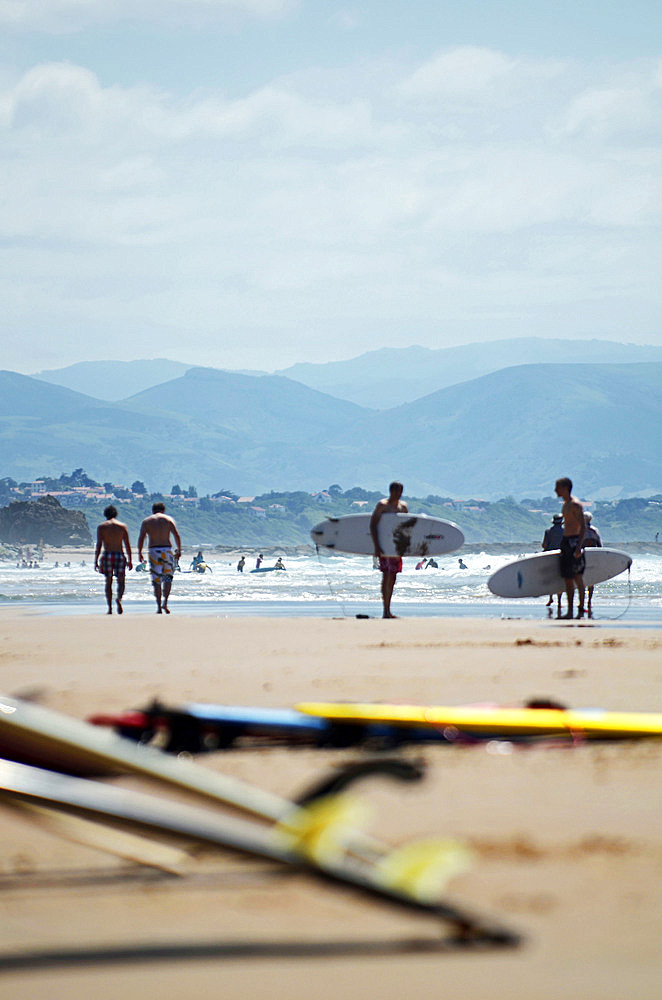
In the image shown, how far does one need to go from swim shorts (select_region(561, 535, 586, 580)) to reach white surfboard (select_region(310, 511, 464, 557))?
2.34 m

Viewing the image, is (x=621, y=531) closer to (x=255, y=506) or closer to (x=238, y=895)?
(x=255, y=506)

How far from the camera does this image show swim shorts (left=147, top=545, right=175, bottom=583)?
13742mm

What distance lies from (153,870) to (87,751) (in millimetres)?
354

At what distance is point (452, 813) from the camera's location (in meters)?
2.94

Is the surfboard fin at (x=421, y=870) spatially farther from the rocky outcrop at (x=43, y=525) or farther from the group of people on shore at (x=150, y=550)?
the rocky outcrop at (x=43, y=525)

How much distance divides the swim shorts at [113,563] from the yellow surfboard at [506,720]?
998 cm

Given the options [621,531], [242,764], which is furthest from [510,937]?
[621,531]

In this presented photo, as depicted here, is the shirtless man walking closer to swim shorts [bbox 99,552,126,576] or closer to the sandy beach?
swim shorts [bbox 99,552,126,576]

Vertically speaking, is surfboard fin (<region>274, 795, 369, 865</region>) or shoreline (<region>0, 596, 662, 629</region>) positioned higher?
surfboard fin (<region>274, 795, 369, 865</region>)

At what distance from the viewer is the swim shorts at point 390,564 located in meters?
12.3

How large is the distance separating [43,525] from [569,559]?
79542mm

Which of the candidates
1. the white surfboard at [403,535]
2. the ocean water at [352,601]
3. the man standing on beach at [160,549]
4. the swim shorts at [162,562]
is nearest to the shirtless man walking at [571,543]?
the ocean water at [352,601]

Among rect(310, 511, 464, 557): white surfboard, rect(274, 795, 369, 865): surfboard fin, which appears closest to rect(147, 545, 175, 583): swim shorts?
rect(310, 511, 464, 557): white surfboard

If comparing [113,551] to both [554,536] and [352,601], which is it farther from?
[352,601]
